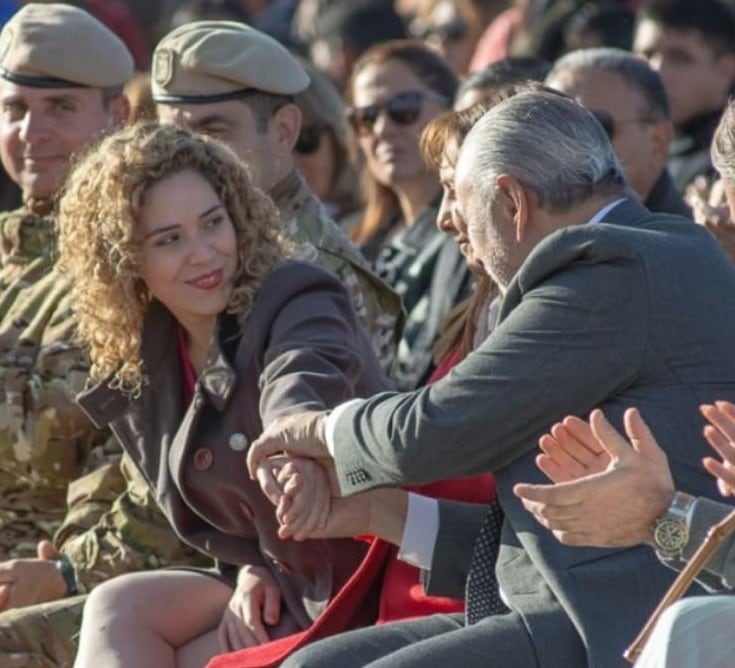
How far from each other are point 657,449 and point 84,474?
7.99 feet

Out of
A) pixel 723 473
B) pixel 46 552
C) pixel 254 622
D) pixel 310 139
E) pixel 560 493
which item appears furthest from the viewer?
pixel 310 139

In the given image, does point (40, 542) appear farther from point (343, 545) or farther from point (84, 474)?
point (343, 545)

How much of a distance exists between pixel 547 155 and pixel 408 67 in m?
3.62

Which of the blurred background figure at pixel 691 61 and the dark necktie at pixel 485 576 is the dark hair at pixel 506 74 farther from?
the dark necktie at pixel 485 576

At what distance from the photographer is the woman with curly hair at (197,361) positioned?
482 centimetres

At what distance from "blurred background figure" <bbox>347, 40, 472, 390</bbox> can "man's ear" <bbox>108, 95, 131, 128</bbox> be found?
3.90 ft

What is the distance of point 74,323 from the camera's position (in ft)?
18.9

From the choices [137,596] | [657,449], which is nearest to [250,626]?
[137,596]

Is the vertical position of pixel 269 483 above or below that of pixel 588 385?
below

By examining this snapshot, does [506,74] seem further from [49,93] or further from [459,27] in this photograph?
[459,27]

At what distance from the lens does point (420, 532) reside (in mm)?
4496

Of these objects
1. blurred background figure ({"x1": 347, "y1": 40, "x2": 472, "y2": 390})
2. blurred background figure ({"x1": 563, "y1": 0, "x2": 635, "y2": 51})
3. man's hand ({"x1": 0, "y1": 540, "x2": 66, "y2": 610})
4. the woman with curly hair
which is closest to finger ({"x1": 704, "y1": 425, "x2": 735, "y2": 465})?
the woman with curly hair

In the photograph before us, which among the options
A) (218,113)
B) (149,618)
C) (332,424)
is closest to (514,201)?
(332,424)

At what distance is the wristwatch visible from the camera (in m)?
3.74
